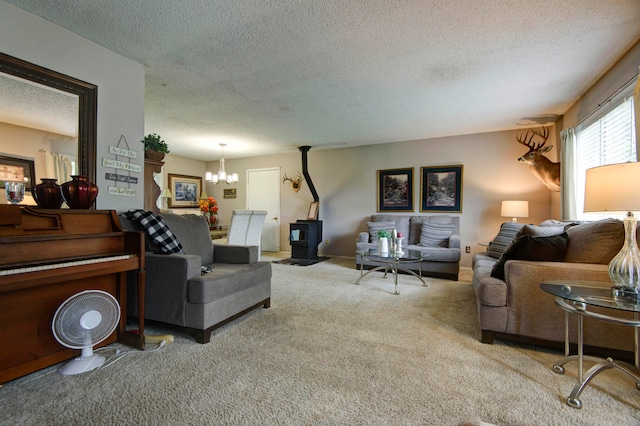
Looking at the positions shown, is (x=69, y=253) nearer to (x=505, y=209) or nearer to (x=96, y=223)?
(x=96, y=223)

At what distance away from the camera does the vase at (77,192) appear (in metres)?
1.95

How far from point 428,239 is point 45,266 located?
15.0ft

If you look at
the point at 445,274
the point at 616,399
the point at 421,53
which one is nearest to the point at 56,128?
the point at 421,53

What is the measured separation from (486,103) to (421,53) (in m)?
1.61

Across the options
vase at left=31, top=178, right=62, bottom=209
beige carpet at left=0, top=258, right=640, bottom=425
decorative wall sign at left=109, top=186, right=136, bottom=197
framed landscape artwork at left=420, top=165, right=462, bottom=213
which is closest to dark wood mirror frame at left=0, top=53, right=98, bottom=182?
decorative wall sign at left=109, top=186, right=136, bottom=197

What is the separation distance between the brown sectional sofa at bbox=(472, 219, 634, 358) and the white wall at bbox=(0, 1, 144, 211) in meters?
3.09

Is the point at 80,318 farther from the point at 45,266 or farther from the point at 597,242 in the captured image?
the point at 597,242

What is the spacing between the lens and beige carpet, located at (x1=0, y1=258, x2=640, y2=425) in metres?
1.35

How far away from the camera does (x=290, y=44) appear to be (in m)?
2.35

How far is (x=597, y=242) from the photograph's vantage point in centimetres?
199

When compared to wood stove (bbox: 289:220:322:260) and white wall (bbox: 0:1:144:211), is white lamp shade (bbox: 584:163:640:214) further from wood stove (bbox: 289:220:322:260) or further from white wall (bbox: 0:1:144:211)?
wood stove (bbox: 289:220:322:260)

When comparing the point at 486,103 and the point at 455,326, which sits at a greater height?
the point at 486,103

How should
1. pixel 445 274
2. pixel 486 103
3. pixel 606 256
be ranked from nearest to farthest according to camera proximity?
1. pixel 606 256
2. pixel 486 103
3. pixel 445 274

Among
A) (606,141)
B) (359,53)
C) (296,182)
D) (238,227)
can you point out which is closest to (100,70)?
(359,53)
